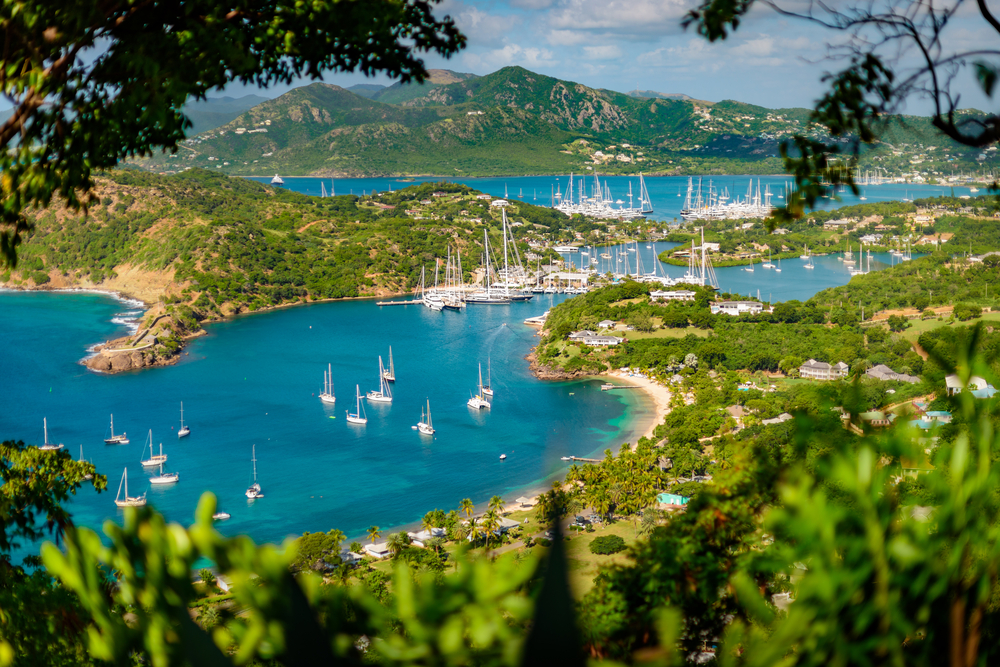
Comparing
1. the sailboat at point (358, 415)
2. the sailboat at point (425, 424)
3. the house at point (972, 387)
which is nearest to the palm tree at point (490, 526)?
the sailboat at point (425, 424)

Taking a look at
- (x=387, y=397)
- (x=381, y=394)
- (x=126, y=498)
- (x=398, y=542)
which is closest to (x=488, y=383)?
(x=387, y=397)

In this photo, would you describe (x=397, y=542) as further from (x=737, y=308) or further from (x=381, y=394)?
(x=737, y=308)

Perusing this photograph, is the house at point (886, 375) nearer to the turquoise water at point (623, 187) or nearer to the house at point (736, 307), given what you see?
the house at point (736, 307)

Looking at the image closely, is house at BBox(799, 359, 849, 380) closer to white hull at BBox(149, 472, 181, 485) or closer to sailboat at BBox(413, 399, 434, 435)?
sailboat at BBox(413, 399, 434, 435)

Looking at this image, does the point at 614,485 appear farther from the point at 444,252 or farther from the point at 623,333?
the point at 444,252

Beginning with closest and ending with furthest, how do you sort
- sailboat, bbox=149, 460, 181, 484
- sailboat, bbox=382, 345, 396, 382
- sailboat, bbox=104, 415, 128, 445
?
sailboat, bbox=149, 460, 181, 484, sailboat, bbox=104, 415, 128, 445, sailboat, bbox=382, 345, 396, 382

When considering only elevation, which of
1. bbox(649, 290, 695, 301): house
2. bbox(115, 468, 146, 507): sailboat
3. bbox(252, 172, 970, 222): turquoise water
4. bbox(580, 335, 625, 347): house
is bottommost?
bbox(115, 468, 146, 507): sailboat

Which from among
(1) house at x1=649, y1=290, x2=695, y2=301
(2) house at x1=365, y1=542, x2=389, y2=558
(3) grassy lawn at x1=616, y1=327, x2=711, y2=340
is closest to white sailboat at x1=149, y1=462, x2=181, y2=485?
(2) house at x1=365, y1=542, x2=389, y2=558

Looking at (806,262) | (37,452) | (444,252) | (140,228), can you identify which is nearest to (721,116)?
(806,262)
